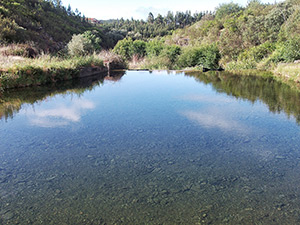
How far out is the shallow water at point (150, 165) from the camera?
9.16ft

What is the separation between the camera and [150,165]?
152 inches

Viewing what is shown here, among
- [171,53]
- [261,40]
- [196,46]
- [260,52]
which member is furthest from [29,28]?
[261,40]

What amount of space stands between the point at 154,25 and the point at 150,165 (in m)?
63.0

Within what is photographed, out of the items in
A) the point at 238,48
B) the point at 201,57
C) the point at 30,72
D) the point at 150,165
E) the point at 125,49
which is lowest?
the point at 150,165

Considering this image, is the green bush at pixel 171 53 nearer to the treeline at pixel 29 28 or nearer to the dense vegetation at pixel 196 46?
the dense vegetation at pixel 196 46

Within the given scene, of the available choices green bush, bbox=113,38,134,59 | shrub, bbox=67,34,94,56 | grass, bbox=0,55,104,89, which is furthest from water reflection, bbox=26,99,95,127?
green bush, bbox=113,38,134,59

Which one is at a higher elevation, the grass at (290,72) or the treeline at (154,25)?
the treeline at (154,25)

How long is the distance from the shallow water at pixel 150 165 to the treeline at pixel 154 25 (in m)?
45.8

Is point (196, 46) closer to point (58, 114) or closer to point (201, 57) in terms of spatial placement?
point (201, 57)

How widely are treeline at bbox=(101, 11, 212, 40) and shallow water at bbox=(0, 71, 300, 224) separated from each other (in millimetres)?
45795

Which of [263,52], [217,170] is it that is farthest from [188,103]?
[263,52]

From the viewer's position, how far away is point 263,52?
68.9ft

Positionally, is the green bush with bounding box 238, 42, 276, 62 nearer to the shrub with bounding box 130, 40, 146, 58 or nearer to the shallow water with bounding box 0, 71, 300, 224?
the shrub with bounding box 130, 40, 146, 58

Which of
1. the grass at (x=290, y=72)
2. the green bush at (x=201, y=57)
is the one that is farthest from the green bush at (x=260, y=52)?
the grass at (x=290, y=72)
